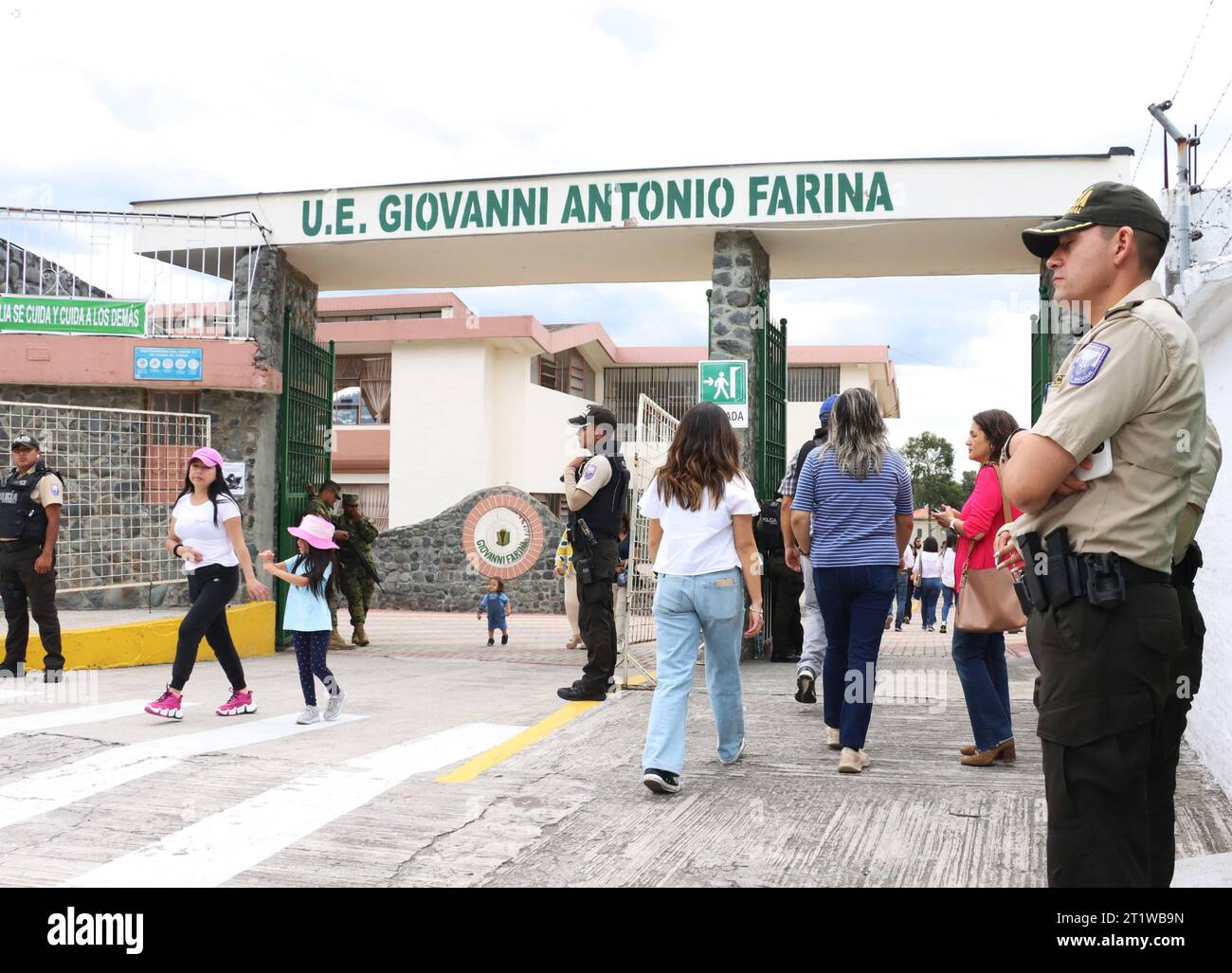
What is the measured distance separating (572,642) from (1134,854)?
988cm

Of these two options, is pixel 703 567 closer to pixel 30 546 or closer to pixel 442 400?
pixel 30 546

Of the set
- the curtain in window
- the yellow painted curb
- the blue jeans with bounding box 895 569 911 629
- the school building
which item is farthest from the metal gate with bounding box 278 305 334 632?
the curtain in window

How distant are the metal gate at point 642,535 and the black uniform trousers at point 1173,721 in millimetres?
4886

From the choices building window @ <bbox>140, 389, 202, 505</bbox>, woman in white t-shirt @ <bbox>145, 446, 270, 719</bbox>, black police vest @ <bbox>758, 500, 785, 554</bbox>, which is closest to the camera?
woman in white t-shirt @ <bbox>145, 446, 270, 719</bbox>

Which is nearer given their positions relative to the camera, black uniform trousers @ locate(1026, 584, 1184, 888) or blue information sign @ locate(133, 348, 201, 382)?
black uniform trousers @ locate(1026, 584, 1184, 888)

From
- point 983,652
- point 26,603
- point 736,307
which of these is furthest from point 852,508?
point 26,603

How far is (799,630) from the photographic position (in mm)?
9766

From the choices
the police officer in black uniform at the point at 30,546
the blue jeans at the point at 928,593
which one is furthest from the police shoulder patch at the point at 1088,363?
the blue jeans at the point at 928,593

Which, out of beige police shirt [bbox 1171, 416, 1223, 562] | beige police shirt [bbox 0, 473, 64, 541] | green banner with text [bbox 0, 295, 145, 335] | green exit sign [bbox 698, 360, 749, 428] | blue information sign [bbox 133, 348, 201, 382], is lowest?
beige police shirt [bbox 1171, 416, 1223, 562]

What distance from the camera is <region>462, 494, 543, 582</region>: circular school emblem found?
19531 mm

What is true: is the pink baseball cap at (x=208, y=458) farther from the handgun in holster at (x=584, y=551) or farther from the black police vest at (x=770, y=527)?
the black police vest at (x=770, y=527)

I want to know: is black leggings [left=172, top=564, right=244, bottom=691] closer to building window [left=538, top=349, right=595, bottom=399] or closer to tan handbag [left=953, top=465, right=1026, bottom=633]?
tan handbag [left=953, top=465, right=1026, bottom=633]

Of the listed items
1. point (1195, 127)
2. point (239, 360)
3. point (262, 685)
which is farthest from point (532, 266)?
point (1195, 127)
